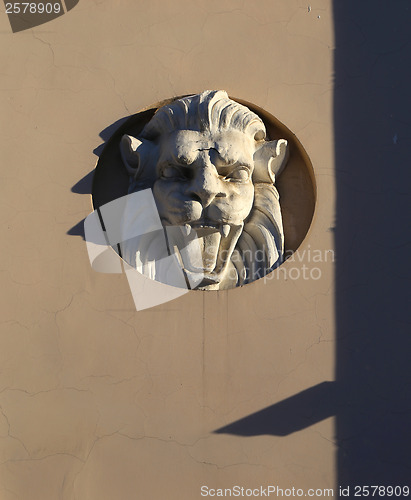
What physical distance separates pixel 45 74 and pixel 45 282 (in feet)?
3.25

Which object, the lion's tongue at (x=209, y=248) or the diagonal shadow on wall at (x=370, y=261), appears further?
the lion's tongue at (x=209, y=248)

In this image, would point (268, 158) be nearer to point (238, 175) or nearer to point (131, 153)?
point (238, 175)

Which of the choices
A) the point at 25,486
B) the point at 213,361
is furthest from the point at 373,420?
the point at 25,486

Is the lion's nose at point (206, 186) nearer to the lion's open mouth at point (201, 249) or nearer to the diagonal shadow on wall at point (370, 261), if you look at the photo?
the lion's open mouth at point (201, 249)

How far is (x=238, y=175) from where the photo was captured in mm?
4312

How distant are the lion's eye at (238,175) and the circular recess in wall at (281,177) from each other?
0.78 feet

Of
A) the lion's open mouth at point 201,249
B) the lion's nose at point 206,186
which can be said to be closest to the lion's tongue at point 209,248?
the lion's open mouth at point 201,249

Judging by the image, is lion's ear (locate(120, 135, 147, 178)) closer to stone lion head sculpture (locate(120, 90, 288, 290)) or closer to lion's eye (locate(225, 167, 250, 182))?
stone lion head sculpture (locate(120, 90, 288, 290))

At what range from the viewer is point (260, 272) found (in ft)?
14.2

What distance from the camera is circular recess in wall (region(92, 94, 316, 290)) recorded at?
14.3 ft

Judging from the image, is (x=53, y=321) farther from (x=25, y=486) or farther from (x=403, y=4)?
(x=403, y=4)

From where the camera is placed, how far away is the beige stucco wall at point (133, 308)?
404cm

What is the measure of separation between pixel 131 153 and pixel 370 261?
121 cm

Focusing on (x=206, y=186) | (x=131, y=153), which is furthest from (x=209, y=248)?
(x=131, y=153)
